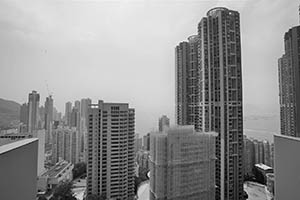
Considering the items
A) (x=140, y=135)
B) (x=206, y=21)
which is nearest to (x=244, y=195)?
(x=140, y=135)

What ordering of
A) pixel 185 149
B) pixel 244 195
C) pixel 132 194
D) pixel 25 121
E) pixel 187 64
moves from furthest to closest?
pixel 187 64, pixel 244 195, pixel 132 194, pixel 185 149, pixel 25 121

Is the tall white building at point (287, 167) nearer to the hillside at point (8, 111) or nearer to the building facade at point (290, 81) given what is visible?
the building facade at point (290, 81)

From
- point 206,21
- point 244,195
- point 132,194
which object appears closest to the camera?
point 132,194

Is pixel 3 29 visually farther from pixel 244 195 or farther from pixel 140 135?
pixel 244 195

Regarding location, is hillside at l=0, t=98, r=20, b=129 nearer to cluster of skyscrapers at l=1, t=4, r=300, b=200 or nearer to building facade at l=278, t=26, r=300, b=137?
cluster of skyscrapers at l=1, t=4, r=300, b=200

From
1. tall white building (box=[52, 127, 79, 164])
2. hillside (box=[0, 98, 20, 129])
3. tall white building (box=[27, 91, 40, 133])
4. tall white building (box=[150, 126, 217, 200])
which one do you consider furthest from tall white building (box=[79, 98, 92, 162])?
tall white building (box=[150, 126, 217, 200])

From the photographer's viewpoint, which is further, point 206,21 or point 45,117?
point 206,21
